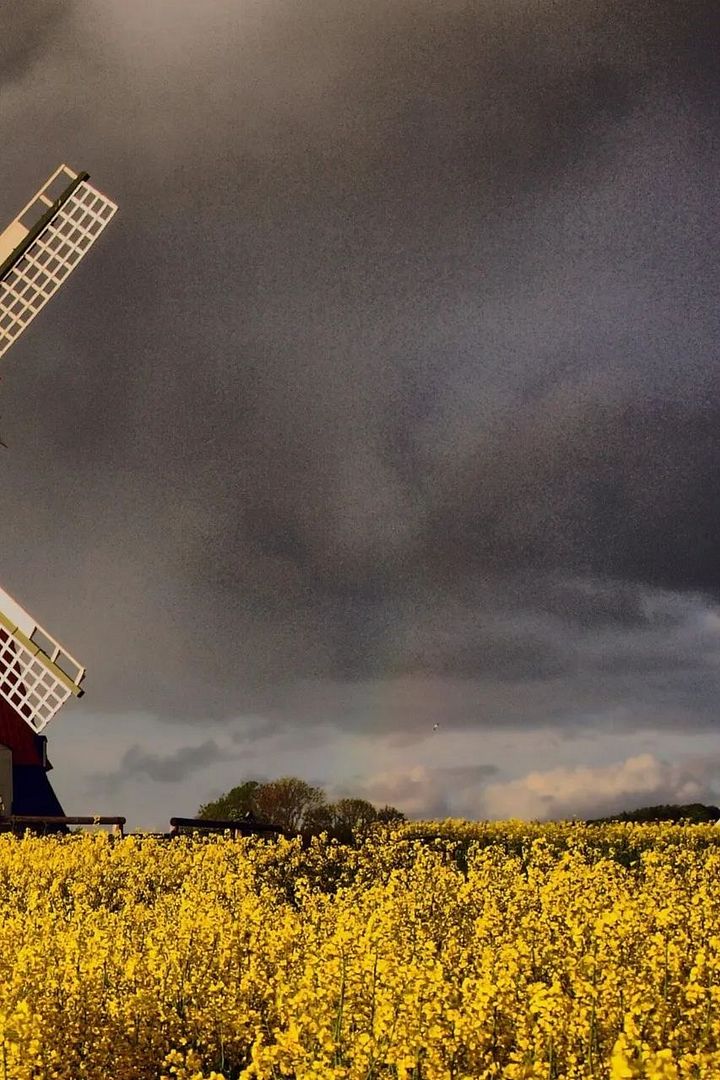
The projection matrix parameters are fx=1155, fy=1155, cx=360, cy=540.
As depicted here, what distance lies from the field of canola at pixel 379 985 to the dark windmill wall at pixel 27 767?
17.2m

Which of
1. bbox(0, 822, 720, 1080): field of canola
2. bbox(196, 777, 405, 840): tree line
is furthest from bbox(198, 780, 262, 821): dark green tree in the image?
bbox(0, 822, 720, 1080): field of canola

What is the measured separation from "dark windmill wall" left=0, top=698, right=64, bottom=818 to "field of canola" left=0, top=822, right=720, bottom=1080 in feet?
56.3

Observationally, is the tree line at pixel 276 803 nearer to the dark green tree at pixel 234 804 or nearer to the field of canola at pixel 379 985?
the dark green tree at pixel 234 804

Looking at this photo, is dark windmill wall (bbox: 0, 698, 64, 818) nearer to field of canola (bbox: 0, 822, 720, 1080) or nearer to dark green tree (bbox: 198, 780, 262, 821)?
dark green tree (bbox: 198, 780, 262, 821)

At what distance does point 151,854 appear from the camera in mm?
17469

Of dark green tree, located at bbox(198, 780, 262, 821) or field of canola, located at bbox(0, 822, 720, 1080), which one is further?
A: dark green tree, located at bbox(198, 780, 262, 821)

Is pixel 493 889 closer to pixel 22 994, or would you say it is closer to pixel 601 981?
pixel 601 981

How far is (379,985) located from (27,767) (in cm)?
2539

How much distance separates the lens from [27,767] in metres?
30.8

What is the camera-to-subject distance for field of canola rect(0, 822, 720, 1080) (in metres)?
6.35

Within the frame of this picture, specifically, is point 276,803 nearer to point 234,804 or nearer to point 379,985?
point 234,804

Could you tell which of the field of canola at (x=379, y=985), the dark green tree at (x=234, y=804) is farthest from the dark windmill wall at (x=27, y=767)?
the field of canola at (x=379, y=985)

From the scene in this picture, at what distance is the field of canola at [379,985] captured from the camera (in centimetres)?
635

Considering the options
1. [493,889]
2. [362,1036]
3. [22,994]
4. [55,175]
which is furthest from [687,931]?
[55,175]
